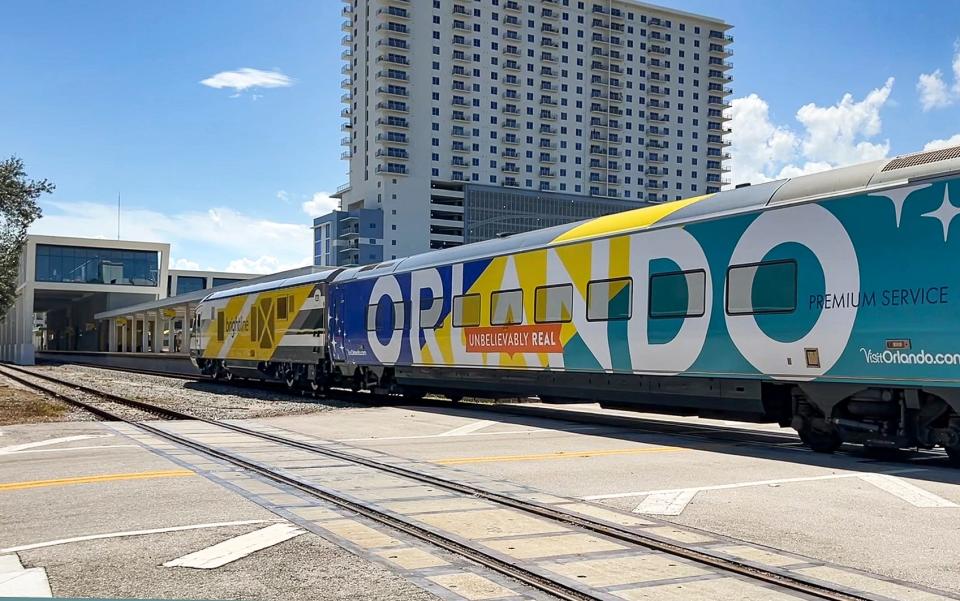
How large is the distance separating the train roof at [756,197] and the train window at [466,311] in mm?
948

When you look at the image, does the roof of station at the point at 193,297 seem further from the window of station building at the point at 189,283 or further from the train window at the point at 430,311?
the window of station building at the point at 189,283

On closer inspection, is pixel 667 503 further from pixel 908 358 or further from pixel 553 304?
pixel 553 304

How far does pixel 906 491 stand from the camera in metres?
9.87

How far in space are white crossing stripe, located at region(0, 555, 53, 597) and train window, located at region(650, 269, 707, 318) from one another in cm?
1062

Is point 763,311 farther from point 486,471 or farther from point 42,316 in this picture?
point 42,316

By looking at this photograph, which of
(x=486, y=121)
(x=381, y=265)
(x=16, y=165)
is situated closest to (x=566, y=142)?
(x=486, y=121)

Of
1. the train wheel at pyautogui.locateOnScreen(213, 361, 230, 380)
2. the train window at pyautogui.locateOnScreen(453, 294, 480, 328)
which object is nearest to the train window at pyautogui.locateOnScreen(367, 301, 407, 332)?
the train window at pyautogui.locateOnScreen(453, 294, 480, 328)

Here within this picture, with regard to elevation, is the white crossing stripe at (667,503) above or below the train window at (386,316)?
below

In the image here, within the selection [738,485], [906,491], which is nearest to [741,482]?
[738,485]

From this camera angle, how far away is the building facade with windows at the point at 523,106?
448 ft

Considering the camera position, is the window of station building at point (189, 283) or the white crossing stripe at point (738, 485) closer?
the white crossing stripe at point (738, 485)

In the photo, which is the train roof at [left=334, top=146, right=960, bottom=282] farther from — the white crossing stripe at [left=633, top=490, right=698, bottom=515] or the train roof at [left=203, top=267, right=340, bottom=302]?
the train roof at [left=203, top=267, right=340, bottom=302]

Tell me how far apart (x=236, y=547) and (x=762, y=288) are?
9.11m

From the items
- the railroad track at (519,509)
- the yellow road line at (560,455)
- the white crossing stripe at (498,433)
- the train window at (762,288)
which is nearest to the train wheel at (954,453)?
the train window at (762,288)
